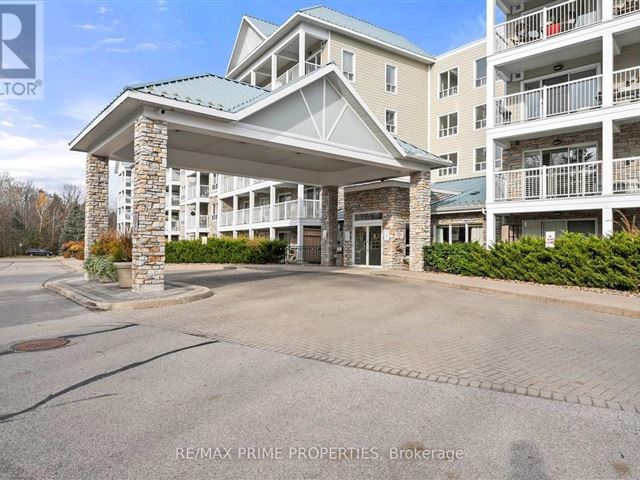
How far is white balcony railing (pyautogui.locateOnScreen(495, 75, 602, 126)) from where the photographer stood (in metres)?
17.1

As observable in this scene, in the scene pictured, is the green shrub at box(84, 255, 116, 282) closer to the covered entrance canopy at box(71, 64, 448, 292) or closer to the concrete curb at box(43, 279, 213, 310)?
the concrete curb at box(43, 279, 213, 310)

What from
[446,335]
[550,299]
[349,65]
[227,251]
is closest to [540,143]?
[550,299]

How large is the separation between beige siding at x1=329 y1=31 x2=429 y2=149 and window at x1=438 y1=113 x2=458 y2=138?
112 centimetres

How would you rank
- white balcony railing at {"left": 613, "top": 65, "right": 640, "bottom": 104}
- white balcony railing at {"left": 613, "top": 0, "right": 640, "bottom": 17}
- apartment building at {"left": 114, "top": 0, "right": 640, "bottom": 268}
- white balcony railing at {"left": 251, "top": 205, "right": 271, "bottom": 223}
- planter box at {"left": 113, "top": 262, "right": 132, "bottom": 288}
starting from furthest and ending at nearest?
white balcony railing at {"left": 251, "top": 205, "right": 271, "bottom": 223} < white balcony railing at {"left": 613, "top": 65, "right": 640, "bottom": 104} < white balcony railing at {"left": 613, "top": 0, "right": 640, "bottom": 17} < apartment building at {"left": 114, "top": 0, "right": 640, "bottom": 268} < planter box at {"left": 113, "top": 262, "right": 132, "bottom": 288}

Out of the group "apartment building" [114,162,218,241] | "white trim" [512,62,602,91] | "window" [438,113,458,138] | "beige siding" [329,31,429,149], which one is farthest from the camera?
"apartment building" [114,162,218,241]

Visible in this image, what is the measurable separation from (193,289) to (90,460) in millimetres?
9744

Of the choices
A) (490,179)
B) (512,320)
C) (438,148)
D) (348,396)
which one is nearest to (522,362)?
(348,396)

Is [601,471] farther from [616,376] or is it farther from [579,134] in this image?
[579,134]

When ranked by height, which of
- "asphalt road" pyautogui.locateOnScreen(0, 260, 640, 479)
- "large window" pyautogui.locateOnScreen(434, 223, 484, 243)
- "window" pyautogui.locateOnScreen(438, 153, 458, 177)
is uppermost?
"window" pyautogui.locateOnScreen(438, 153, 458, 177)

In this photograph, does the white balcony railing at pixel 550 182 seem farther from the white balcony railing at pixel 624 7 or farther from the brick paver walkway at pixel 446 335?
the brick paver walkway at pixel 446 335

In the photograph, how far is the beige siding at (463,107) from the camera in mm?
26516

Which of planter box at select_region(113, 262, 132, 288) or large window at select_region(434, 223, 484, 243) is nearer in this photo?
planter box at select_region(113, 262, 132, 288)

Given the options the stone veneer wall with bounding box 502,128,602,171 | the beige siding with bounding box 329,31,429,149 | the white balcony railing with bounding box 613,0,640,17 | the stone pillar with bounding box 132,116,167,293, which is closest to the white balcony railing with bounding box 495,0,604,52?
the white balcony railing with bounding box 613,0,640,17

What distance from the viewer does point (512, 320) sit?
8969mm
